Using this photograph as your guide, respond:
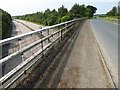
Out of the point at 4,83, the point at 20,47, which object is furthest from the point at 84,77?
the point at 4,83

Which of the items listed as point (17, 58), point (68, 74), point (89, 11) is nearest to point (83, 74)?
point (68, 74)

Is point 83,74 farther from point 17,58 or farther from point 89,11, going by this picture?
point 89,11

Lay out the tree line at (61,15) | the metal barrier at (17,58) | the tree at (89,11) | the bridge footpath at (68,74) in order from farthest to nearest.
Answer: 1. the tree at (89,11)
2. the tree line at (61,15)
3. the bridge footpath at (68,74)
4. the metal barrier at (17,58)

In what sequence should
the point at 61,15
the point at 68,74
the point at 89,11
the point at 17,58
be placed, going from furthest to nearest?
1. the point at 89,11
2. the point at 61,15
3. the point at 68,74
4. the point at 17,58

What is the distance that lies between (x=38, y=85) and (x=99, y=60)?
12.5 feet

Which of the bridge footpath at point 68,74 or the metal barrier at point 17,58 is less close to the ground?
the metal barrier at point 17,58

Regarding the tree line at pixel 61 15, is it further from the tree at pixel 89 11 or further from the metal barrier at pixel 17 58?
the metal barrier at pixel 17 58

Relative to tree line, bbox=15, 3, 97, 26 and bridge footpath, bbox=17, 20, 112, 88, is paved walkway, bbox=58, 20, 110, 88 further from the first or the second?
tree line, bbox=15, 3, 97, 26

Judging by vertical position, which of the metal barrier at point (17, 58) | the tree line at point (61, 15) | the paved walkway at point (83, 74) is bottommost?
the paved walkway at point (83, 74)

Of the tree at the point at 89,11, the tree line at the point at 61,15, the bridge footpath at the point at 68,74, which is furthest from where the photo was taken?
the tree at the point at 89,11

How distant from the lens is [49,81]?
5.85 metres

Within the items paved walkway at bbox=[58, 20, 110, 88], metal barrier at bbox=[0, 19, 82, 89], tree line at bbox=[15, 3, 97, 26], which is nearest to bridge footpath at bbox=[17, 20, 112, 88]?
paved walkway at bbox=[58, 20, 110, 88]

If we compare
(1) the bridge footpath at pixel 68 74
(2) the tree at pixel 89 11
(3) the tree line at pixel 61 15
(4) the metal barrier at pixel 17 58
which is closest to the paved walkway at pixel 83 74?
(1) the bridge footpath at pixel 68 74

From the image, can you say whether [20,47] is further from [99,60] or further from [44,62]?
[99,60]
